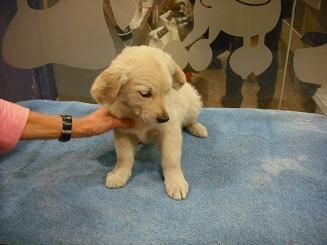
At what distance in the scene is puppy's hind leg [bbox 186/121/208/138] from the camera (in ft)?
6.37

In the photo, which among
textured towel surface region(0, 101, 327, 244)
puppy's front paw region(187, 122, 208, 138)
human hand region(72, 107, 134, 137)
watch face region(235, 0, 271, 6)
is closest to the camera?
textured towel surface region(0, 101, 327, 244)

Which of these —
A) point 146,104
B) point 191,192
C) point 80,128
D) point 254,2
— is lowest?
point 191,192

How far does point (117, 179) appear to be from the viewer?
1.55m

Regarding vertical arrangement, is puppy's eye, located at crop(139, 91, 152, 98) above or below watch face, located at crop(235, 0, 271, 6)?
below

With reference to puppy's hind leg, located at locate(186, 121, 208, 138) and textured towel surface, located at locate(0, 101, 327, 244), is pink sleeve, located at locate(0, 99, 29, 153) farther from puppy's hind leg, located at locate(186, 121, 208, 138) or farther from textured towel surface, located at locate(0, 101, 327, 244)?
puppy's hind leg, located at locate(186, 121, 208, 138)

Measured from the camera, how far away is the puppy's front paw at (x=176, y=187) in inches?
57.2

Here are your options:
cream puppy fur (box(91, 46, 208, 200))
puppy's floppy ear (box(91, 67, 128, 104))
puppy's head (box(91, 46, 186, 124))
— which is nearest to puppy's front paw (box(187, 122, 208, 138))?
cream puppy fur (box(91, 46, 208, 200))

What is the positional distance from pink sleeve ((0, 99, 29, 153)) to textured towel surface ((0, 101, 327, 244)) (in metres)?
0.29

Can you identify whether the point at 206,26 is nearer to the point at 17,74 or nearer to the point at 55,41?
the point at 55,41

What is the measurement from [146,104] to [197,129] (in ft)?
2.15

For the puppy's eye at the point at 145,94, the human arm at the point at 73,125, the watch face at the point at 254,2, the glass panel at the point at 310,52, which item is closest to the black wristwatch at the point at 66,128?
the human arm at the point at 73,125

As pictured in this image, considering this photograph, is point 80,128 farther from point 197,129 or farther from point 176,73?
point 197,129

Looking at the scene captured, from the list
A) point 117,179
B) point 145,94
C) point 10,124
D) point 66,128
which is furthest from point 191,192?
point 10,124

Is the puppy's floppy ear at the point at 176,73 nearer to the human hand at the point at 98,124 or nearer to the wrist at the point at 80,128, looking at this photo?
the human hand at the point at 98,124
